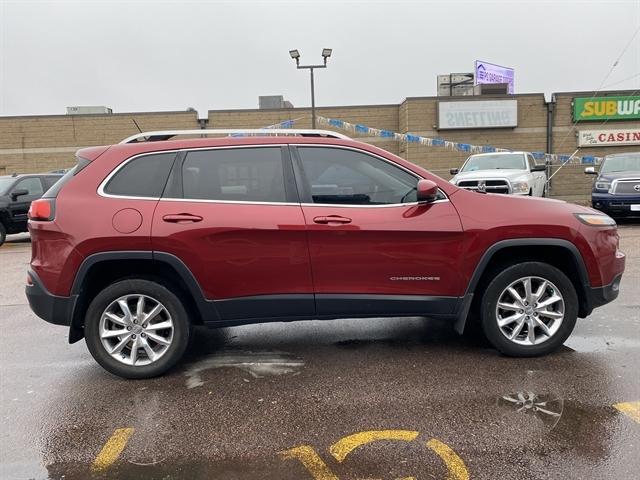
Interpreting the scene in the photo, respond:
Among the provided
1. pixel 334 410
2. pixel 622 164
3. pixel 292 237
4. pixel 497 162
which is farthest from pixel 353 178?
pixel 622 164

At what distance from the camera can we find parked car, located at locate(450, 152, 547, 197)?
1106 cm

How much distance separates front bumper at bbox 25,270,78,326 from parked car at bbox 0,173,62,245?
9.74m

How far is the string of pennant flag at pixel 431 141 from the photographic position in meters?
23.3

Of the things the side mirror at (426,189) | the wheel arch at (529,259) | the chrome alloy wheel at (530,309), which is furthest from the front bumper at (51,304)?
the chrome alloy wheel at (530,309)

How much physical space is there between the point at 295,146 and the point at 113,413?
231 centimetres

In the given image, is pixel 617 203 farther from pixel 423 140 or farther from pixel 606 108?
pixel 606 108

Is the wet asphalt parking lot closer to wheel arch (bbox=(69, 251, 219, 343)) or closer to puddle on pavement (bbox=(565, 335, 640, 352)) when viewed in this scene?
puddle on pavement (bbox=(565, 335, 640, 352))

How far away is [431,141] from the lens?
23297mm

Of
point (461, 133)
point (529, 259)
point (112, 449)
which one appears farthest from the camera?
point (461, 133)

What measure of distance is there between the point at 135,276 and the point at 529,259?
3137 millimetres

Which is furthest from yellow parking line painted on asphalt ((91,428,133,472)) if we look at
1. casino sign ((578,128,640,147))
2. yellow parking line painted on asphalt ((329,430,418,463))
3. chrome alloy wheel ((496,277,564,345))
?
casino sign ((578,128,640,147))

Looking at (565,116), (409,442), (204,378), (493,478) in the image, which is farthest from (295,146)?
(565,116)

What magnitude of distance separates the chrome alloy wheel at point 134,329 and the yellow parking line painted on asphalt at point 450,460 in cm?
209

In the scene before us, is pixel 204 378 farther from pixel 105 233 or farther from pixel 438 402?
pixel 438 402
